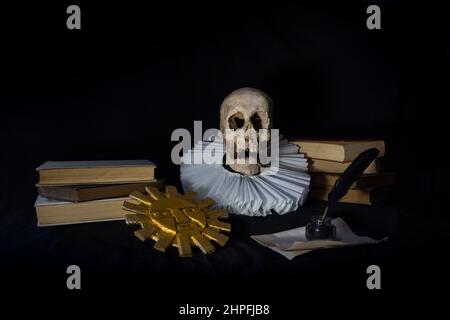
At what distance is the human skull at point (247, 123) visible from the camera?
142 cm

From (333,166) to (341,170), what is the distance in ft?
0.10

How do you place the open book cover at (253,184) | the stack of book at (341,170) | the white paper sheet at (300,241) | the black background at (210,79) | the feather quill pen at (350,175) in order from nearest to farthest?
1. the white paper sheet at (300,241)
2. the feather quill pen at (350,175)
3. the open book cover at (253,184)
4. the stack of book at (341,170)
5. the black background at (210,79)

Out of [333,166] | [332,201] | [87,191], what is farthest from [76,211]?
[333,166]

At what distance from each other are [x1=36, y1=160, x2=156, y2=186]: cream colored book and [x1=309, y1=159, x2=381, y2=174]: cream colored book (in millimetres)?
554

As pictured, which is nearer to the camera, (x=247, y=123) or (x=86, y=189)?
(x=86, y=189)

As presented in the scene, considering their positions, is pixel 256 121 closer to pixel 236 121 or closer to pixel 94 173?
pixel 236 121

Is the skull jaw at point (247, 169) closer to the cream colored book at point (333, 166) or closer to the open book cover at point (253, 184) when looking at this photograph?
the open book cover at point (253, 184)

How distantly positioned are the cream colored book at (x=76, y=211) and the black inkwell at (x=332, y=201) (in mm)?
550

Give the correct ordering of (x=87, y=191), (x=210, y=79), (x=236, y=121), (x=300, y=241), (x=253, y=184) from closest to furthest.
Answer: (x=300, y=241) → (x=87, y=191) → (x=253, y=184) → (x=236, y=121) → (x=210, y=79)

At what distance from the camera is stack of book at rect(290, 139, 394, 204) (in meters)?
1.48

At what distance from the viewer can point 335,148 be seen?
1.47 m

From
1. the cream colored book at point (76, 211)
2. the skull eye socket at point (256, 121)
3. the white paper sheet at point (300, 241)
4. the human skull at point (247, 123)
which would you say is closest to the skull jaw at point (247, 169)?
the human skull at point (247, 123)

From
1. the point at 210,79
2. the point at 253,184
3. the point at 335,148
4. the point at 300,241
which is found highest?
the point at 210,79

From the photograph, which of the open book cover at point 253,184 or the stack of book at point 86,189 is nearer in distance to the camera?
the stack of book at point 86,189
